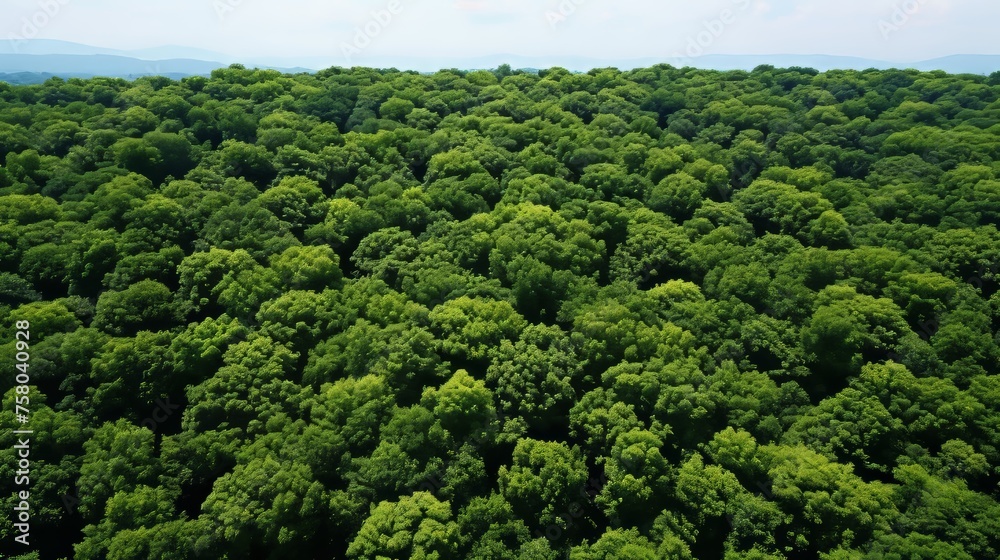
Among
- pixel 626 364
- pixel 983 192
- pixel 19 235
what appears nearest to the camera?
pixel 626 364

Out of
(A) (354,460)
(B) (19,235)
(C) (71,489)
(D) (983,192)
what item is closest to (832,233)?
(D) (983,192)

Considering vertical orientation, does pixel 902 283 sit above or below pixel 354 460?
above

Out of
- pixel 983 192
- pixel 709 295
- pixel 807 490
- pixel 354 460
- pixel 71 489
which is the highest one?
pixel 983 192

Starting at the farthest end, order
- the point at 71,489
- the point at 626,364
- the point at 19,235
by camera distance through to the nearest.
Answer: the point at 19,235 → the point at 626,364 → the point at 71,489

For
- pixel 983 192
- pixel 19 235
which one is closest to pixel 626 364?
pixel 983 192

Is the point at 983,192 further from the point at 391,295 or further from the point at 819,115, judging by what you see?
the point at 391,295

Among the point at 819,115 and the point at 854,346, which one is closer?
the point at 854,346

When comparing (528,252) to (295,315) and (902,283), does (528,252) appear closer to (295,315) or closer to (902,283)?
(295,315)
